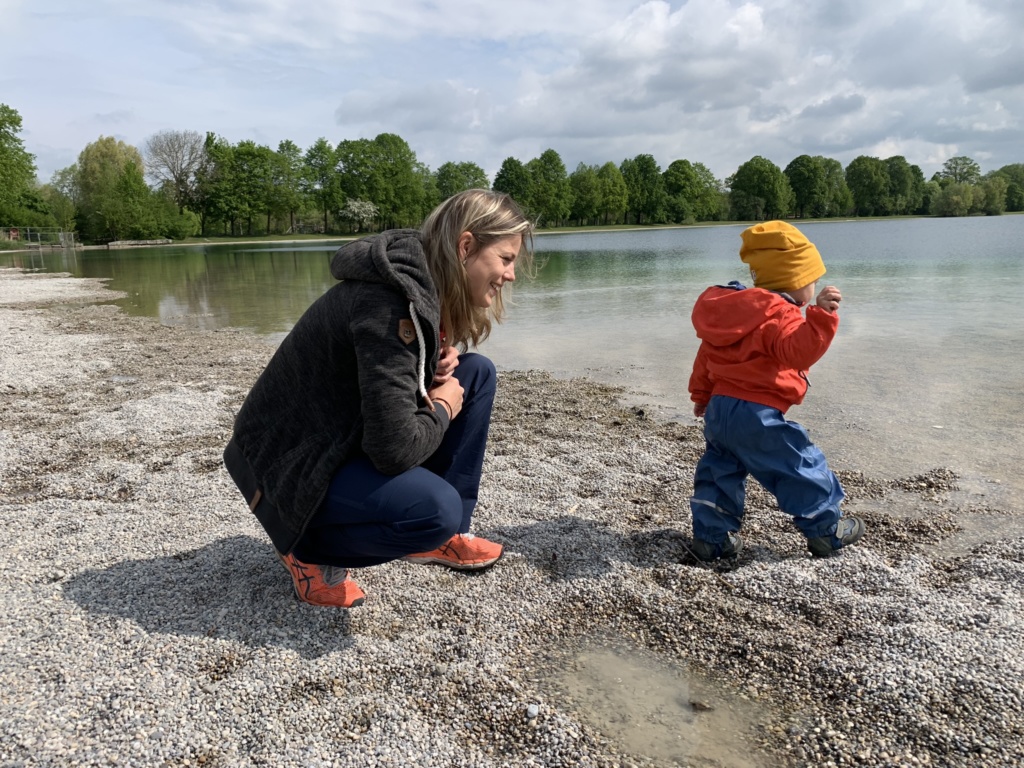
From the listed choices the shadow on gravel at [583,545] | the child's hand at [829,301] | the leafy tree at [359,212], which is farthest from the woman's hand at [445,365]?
the leafy tree at [359,212]

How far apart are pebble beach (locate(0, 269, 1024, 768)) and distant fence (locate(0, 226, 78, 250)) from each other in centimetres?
5863

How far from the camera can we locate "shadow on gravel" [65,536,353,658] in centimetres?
283

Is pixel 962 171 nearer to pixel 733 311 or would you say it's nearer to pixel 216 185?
pixel 216 185

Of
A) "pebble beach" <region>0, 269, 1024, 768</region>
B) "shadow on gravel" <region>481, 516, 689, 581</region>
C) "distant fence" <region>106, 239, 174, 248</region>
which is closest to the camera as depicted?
"pebble beach" <region>0, 269, 1024, 768</region>

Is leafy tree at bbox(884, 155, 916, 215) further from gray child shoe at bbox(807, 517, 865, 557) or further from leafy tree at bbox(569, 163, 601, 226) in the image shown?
gray child shoe at bbox(807, 517, 865, 557)

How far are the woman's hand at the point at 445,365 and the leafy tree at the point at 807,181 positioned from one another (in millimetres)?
103487

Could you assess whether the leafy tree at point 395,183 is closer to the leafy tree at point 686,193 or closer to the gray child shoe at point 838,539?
the leafy tree at point 686,193

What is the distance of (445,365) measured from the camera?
2.83m

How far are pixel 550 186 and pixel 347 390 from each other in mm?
89879

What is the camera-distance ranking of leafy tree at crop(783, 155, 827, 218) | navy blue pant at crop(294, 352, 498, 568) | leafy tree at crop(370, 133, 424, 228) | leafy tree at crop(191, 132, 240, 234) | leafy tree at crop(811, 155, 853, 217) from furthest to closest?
leafy tree at crop(811, 155, 853, 217)
leafy tree at crop(783, 155, 827, 218)
leafy tree at crop(370, 133, 424, 228)
leafy tree at crop(191, 132, 240, 234)
navy blue pant at crop(294, 352, 498, 568)

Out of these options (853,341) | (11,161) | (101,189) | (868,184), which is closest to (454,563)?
(853,341)

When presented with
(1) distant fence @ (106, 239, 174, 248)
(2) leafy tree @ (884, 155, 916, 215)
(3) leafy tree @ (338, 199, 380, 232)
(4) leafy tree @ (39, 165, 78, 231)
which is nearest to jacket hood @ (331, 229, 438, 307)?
(1) distant fence @ (106, 239, 174, 248)

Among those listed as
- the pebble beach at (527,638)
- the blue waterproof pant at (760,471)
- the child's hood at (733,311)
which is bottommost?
the pebble beach at (527,638)

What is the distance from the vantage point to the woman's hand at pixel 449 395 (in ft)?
9.10
